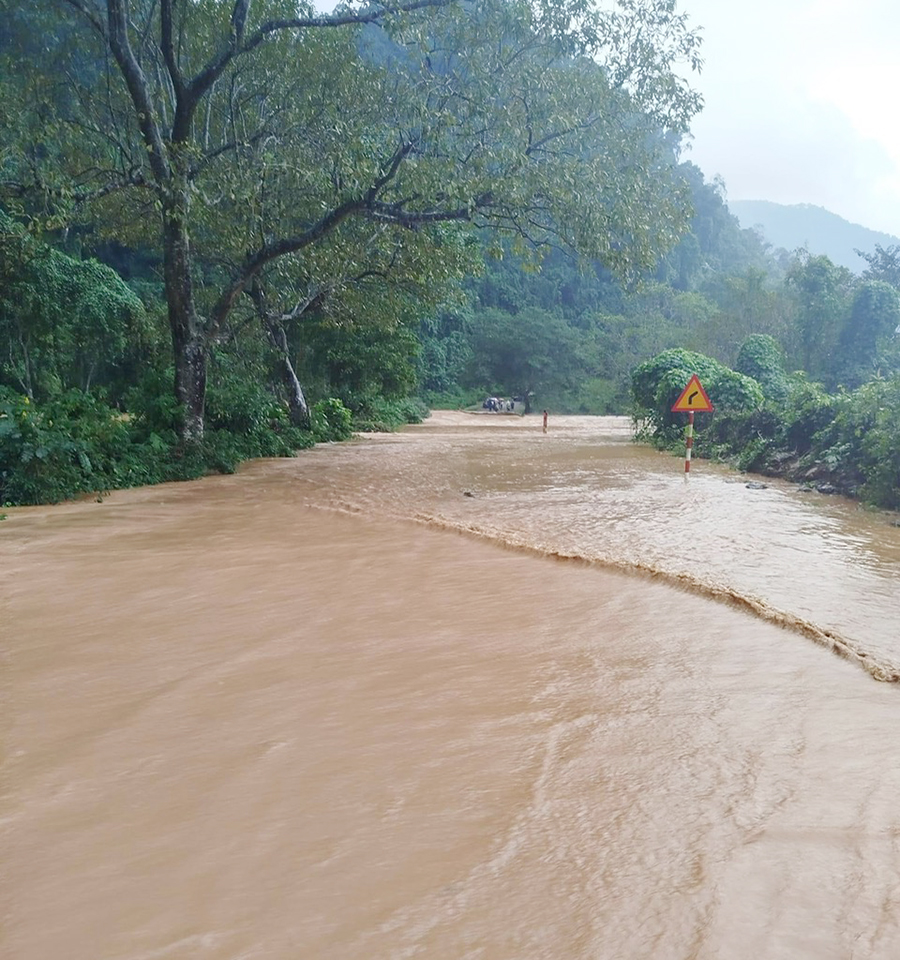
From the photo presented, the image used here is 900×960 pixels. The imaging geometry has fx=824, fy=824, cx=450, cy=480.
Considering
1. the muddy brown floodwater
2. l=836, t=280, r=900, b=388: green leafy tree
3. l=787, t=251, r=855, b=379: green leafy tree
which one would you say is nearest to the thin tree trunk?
the muddy brown floodwater

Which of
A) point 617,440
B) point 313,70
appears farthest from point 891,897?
point 617,440

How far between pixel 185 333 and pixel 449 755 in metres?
10.5

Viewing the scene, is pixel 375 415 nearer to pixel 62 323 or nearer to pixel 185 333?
pixel 62 323

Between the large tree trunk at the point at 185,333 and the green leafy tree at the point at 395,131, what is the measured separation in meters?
0.03

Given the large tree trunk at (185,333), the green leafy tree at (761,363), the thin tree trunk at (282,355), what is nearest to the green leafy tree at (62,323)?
the thin tree trunk at (282,355)

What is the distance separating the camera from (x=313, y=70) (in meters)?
13.9

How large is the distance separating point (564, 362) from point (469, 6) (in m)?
37.0

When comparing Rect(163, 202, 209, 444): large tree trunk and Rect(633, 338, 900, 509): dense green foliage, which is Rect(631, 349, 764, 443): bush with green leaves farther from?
Rect(163, 202, 209, 444): large tree trunk

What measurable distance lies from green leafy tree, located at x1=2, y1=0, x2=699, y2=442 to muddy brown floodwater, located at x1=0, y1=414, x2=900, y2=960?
21.8 ft

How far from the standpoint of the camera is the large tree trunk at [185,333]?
463 inches

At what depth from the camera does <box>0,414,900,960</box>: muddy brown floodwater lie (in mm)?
1998

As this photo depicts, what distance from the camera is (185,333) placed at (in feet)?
39.9

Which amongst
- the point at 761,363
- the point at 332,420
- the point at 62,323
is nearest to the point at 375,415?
the point at 332,420

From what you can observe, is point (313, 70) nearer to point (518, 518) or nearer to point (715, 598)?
point (518, 518)
